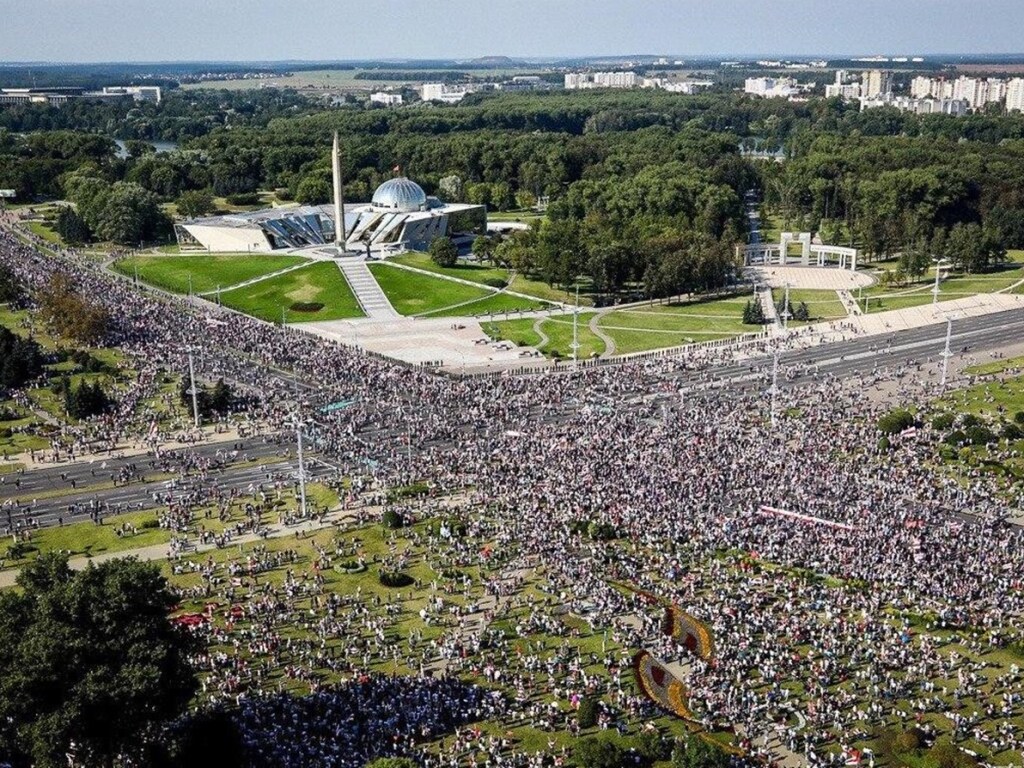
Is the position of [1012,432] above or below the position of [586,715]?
above

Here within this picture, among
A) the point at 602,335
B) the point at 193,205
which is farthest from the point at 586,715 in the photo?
the point at 193,205

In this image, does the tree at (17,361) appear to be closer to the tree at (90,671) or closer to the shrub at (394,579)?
the shrub at (394,579)

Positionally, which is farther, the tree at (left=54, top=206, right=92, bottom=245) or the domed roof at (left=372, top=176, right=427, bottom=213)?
the tree at (left=54, top=206, right=92, bottom=245)

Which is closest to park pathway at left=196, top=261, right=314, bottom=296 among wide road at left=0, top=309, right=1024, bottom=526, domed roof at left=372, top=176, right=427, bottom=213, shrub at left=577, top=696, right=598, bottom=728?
domed roof at left=372, top=176, right=427, bottom=213

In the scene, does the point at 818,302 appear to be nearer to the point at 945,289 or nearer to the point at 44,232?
the point at 945,289

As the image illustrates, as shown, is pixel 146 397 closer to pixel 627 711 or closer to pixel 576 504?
pixel 576 504

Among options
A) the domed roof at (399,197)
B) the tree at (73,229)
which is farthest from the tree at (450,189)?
the tree at (73,229)

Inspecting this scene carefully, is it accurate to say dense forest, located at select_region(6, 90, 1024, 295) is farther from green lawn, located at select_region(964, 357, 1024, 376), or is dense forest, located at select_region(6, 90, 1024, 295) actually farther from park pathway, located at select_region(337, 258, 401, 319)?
green lawn, located at select_region(964, 357, 1024, 376)
